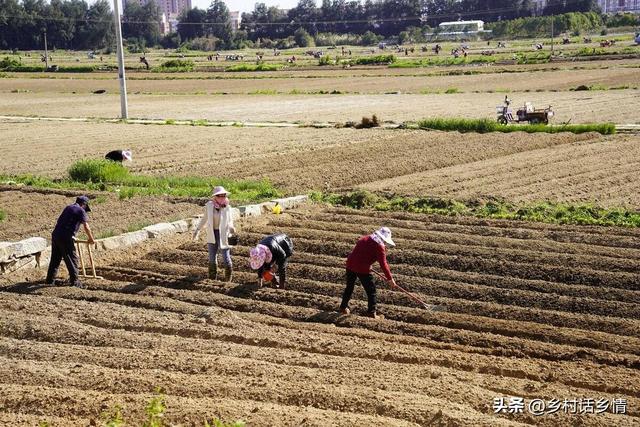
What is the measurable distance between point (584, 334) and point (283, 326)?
133 inches

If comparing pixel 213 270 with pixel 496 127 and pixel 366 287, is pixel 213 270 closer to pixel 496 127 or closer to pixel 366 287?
pixel 366 287

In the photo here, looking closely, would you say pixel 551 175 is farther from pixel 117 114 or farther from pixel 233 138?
pixel 117 114

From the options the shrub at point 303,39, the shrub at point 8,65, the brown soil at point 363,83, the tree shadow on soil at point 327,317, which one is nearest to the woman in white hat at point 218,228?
the tree shadow on soil at point 327,317

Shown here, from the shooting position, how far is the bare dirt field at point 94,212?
16750mm

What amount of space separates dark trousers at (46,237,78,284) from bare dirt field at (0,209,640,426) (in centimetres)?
24

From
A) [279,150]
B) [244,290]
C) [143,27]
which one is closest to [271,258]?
[244,290]

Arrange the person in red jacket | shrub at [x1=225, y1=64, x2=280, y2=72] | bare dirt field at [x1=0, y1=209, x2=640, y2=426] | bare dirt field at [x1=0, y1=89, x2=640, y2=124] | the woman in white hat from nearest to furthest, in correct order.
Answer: bare dirt field at [x1=0, y1=209, x2=640, y2=426], the person in red jacket, the woman in white hat, bare dirt field at [x1=0, y1=89, x2=640, y2=124], shrub at [x1=225, y1=64, x2=280, y2=72]

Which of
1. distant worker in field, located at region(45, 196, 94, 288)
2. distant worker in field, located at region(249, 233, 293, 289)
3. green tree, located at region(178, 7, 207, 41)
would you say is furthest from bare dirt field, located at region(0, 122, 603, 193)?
green tree, located at region(178, 7, 207, 41)

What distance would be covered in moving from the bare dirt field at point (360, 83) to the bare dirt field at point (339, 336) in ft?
108

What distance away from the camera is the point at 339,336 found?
10.9 m

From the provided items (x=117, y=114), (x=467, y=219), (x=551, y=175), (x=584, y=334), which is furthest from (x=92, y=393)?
(x=117, y=114)

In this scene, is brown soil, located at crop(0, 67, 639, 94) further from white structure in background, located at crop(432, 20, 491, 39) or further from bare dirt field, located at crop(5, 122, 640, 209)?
white structure in background, located at crop(432, 20, 491, 39)

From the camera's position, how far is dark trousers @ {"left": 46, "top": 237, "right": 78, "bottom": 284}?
13156mm

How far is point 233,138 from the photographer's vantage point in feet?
99.3
